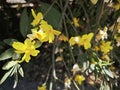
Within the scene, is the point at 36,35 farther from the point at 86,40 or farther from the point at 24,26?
the point at 86,40

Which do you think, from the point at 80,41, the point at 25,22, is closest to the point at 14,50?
the point at 25,22

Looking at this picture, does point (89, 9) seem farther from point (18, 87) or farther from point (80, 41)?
point (18, 87)

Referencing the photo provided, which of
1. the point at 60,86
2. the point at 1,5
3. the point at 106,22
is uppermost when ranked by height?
the point at 1,5

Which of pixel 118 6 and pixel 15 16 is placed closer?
pixel 118 6

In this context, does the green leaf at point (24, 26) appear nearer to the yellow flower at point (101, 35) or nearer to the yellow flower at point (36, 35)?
the yellow flower at point (36, 35)

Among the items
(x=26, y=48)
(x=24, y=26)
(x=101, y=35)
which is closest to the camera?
(x=26, y=48)

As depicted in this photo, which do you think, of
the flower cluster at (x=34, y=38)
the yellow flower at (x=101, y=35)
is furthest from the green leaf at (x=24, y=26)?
the yellow flower at (x=101, y=35)

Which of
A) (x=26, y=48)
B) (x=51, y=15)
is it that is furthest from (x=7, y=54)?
(x=51, y=15)

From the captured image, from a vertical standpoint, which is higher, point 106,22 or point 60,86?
point 106,22

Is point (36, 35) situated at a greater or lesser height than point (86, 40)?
greater

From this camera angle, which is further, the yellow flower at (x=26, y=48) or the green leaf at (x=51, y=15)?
the green leaf at (x=51, y=15)

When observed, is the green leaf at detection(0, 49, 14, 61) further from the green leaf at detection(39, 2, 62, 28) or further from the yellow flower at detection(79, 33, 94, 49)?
the yellow flower at detection(79, 33, 94, 49)
